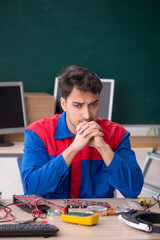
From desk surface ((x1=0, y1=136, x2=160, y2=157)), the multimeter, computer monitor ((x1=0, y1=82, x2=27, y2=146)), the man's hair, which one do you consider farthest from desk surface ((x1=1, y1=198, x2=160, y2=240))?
computer monitor ((x1=0, y1=82, x2=27, y2=146))

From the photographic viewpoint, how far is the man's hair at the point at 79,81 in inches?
78.8

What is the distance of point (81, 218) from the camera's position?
1463 mm

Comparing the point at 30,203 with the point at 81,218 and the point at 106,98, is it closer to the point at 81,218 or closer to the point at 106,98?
the point at 81,218

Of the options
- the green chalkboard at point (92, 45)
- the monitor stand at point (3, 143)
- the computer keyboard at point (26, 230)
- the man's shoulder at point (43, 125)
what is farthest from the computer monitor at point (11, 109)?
the computer keyboard at point (26, 230)

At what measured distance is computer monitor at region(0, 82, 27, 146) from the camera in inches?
147

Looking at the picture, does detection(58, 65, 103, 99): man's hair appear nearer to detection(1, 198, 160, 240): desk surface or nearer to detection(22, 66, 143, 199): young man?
detection(22, 66, 143, 199): young man

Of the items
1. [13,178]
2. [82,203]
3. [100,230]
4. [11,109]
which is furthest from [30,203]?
[13,178]

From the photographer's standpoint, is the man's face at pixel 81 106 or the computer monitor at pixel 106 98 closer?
the man's face at pixel 81 106

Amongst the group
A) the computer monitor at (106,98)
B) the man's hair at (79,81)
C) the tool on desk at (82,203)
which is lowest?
the tool on desk at (82,203)

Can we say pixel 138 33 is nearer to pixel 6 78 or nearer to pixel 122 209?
pixel 6 78

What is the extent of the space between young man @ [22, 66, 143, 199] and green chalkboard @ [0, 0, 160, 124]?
2.14m

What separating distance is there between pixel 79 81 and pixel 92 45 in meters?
2.38

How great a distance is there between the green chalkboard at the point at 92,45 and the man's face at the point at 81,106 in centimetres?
226

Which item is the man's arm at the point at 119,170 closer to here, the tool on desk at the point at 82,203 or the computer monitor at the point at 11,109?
the tool on desk at the point at 82,203
